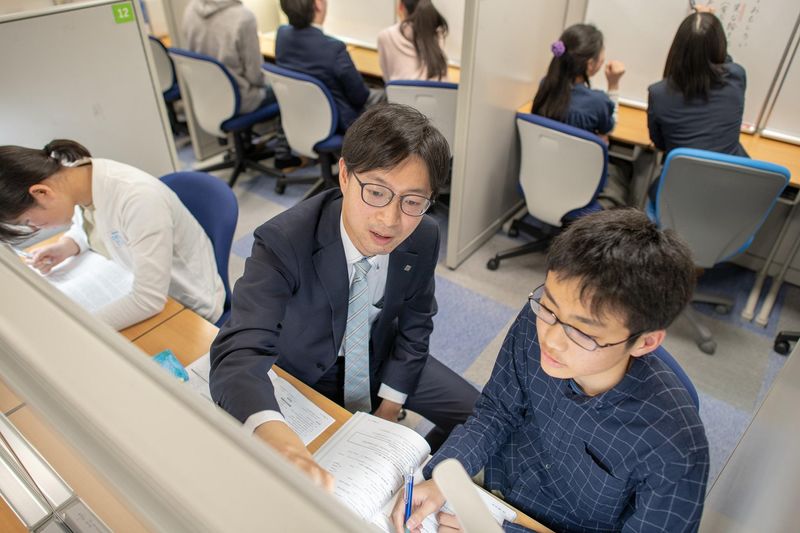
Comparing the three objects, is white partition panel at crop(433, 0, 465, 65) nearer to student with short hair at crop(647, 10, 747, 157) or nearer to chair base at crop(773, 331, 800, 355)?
student with short hair at crop(647, 10, 747, 157)

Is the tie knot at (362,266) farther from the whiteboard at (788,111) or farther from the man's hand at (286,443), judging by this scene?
the whiteboard at (788,111)

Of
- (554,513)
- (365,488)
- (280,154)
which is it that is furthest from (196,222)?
(280,154)

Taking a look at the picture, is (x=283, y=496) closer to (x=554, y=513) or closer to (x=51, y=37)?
(x=554, y=513)

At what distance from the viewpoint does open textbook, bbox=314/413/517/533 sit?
98cm

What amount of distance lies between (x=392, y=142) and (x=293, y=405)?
63cm

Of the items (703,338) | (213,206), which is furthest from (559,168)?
(213,206)

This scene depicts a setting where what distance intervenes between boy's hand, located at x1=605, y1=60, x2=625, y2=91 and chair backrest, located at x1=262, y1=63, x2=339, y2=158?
145cm

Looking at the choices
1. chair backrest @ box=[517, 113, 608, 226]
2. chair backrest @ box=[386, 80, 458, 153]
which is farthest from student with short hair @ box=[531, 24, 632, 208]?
chair backrest @ box=[386, 80, 458, 153]

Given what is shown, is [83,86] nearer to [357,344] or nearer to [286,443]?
[357,344]

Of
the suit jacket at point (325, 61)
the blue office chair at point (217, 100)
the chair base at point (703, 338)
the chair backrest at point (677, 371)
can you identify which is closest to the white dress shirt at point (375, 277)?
the chair backrest at point (677, 371)

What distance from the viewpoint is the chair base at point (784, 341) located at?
2318 mm

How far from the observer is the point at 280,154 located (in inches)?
155

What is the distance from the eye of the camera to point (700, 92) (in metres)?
2.23

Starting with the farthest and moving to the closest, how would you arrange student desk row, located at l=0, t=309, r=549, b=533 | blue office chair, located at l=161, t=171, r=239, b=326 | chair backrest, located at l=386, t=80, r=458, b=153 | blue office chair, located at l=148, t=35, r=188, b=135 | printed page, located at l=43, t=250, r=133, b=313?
blue office chair, located at l=148, t=35, r=188, b=135 → chair backrest, located at l=386, t=80, r=458, b=153 → blue office chair, located at l=161, t=171, r=239, b=326 → printed page, located at l=43, t=250, r=133, b=313 → student desk row, located at l=0, t=309, r=549, b=533
